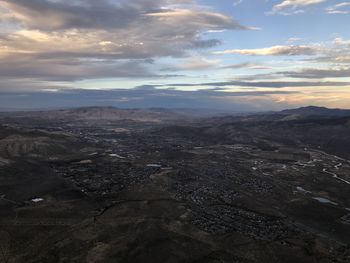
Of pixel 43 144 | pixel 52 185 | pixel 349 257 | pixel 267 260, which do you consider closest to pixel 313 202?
pixel 349 257

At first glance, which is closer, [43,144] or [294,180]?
[294,180]

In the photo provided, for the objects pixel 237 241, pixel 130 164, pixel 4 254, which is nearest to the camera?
pixel 4 254

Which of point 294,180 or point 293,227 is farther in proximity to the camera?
point 294,180

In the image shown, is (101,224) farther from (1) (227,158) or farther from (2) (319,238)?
(1) (227,158)

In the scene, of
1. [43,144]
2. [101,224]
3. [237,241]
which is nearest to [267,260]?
[237,241]

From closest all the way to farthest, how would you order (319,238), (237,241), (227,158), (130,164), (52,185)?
1. (237,241)
2. (319,238)
3. (52,185)
4. (130,164)
5. (227,158)

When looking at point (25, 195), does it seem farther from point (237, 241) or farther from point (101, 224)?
point (237, 241)

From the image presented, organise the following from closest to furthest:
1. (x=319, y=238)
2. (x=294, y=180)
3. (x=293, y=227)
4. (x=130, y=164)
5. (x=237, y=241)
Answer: (x=237, y=241)
(x=319, y=238)
(x=293, y=227)
(x=294, y=180)
(x=130, y=164)

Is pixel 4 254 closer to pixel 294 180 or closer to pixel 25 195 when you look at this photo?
pixel 25 195

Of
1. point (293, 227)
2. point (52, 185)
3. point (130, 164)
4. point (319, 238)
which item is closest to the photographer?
point (319, 238)
